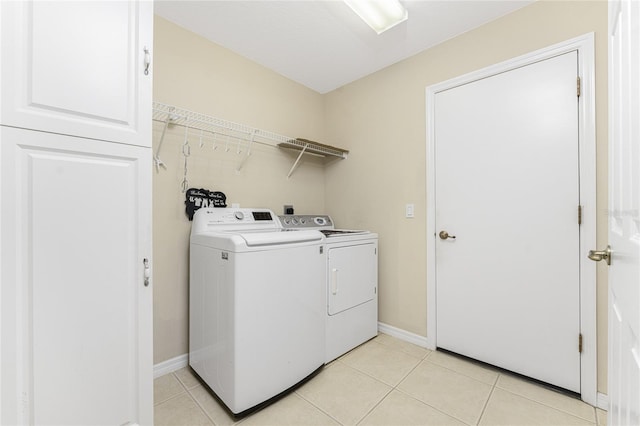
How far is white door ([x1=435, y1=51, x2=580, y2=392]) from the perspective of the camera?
5.39ft

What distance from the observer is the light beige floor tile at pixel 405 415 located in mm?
1430

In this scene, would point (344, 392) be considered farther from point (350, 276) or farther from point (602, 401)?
point (602, 401)

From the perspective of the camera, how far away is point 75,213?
3.17ft

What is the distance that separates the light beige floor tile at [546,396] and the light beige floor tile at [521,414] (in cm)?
5

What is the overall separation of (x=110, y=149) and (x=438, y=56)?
2.31 metres

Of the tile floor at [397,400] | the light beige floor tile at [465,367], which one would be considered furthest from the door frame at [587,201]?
the light beige floor tile at [465,367]

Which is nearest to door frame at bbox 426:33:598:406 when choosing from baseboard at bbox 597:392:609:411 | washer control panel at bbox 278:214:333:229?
baseboard at bbox 597:392:609:411

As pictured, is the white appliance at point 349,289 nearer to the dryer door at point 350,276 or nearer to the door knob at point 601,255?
the dryer door at point 350,276

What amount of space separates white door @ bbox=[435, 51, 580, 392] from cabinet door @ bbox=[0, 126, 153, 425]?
6.55 ft

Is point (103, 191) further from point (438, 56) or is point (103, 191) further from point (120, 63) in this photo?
point (438, 56)

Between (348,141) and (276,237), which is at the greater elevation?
(348,141)

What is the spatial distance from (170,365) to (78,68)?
183cm

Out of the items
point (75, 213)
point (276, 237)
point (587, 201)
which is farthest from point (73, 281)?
point (587, 201)

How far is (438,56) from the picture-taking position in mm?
2168
